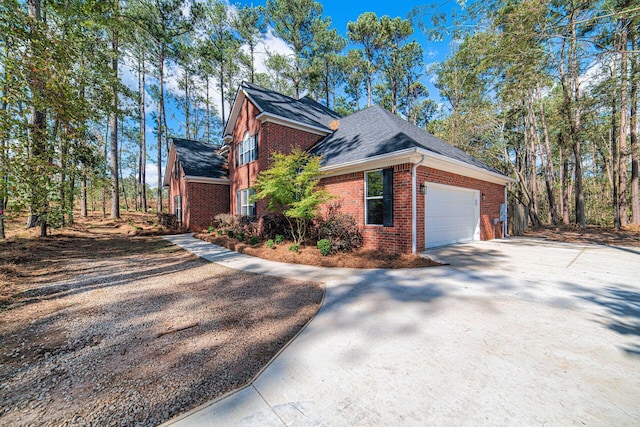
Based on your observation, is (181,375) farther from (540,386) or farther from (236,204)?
(236,204)

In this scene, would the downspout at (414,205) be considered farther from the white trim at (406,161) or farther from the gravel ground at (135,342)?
the gravel ground at (135,342)

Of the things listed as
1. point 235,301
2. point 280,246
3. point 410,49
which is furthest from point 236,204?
point 410,49

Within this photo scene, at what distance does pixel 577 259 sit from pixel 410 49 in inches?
903

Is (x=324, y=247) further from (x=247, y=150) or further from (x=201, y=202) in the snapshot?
(x=201, y=202)

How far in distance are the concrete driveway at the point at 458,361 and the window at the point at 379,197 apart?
3.03 meters

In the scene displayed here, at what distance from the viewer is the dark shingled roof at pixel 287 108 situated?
11178 mm

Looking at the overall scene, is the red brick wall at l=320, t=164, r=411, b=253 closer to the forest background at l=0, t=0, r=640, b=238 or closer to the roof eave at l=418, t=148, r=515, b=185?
the roof eave at l=418, t=148, r=515, b=185

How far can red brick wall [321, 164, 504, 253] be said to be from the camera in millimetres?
6730

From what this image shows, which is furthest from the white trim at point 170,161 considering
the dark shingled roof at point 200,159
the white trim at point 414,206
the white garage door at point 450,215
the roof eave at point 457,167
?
the white garage door at point 450,215

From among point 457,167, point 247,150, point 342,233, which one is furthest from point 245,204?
point 457,167

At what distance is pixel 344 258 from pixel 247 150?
8888 millimetres

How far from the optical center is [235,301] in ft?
13.3

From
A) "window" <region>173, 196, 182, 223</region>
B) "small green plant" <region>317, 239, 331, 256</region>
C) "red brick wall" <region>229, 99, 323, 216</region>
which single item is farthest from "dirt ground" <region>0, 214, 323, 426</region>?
"window" <region>173, 196, 182, 223</region>

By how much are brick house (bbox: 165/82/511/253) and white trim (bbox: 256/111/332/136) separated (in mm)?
45
